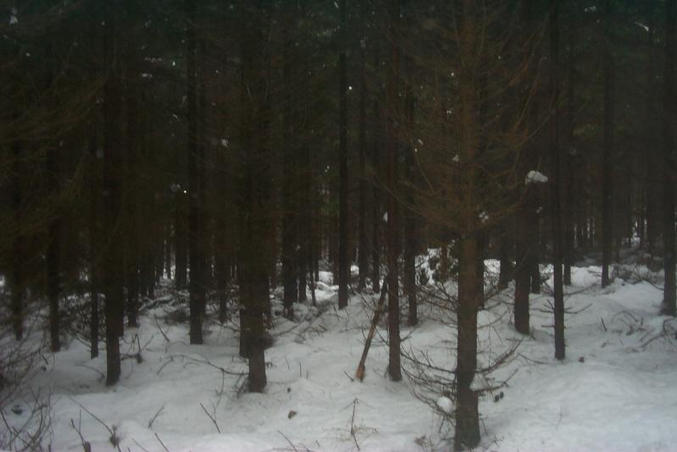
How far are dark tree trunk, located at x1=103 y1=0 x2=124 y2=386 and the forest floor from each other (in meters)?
1.03

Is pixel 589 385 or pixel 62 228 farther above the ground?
pixel 62 228

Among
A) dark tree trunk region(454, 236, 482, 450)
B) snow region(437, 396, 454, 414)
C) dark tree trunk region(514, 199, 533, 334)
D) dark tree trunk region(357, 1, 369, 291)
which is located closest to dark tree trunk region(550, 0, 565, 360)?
dark tree trunk region(514, 199, 533, 334)

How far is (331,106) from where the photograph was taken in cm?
1997

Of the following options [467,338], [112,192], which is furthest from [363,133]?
[467,338]

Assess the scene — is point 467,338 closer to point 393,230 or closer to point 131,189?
point 393,230

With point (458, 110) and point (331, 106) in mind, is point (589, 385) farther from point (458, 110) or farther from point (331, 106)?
point (331, 106)

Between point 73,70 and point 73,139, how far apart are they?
6.97 feet

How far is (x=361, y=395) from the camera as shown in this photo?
472 inches

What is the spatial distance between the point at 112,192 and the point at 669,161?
1395 cm

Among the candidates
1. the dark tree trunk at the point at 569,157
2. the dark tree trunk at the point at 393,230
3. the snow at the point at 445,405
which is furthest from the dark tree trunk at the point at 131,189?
the dark tree trunk at the point at 569,157

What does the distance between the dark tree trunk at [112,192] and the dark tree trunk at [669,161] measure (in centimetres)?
1348

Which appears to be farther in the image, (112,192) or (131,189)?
(131,189)

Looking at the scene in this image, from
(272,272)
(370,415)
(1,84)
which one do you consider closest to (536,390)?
(370,415)

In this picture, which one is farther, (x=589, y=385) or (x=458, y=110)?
(x=589, y=385)
